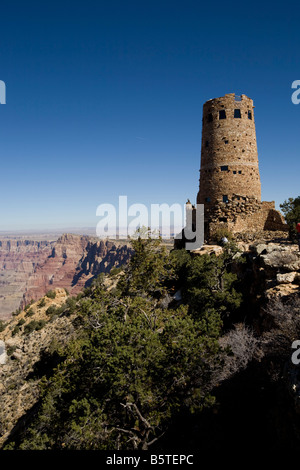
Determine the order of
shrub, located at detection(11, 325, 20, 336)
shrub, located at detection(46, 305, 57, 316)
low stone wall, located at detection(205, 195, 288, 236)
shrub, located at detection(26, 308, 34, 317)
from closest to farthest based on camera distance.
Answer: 1. low stone wall, located at detection(205, 195, 288, 236)
2. shrub, located at detection(11, 325, 20, 336)
3. shrub, located at detection(46, 305, 57, 316)
4. shrub, located at detection(26, 308, 34, 317)

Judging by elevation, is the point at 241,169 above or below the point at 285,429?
above

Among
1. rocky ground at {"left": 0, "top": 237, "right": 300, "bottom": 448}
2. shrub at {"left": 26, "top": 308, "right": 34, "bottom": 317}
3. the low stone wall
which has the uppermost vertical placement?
the low stone wall

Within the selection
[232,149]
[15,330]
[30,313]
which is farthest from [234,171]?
[30,313]

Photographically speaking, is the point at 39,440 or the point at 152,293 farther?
the point at 152,293

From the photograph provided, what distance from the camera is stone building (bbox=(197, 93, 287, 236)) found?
27500 millimetres

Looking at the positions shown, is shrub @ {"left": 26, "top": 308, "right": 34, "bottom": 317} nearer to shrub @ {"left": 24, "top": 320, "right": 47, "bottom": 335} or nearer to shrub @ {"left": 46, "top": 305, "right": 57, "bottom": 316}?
shrub @ {"left": 46, "top": 305, "right": 57, "bottom": 316}

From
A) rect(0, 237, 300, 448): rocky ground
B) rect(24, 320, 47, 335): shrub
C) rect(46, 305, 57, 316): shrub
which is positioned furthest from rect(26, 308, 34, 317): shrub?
rect(0, 237, 300, 448): rocky ground

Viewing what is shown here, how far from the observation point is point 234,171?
27859 millimetres

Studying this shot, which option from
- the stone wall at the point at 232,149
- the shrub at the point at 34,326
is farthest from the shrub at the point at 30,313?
the stone wall at the point at 232,149

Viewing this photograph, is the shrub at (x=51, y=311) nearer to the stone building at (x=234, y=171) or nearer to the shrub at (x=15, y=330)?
the shrub at (x=15, y=330)

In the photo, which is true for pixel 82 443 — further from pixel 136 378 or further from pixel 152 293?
pixel 152 293
